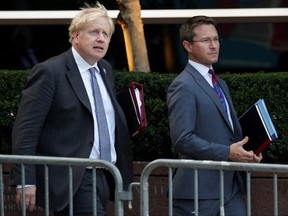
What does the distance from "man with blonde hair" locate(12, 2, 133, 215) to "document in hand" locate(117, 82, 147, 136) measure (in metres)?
0.17

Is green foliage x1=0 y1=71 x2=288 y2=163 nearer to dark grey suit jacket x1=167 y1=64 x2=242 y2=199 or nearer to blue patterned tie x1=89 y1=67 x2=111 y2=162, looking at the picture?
dark grey suit jacket x1=167 y1=64 x2=242 y2=199

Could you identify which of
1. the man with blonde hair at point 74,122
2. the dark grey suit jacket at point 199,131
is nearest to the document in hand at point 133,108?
the man with blonde hair at point 74,122

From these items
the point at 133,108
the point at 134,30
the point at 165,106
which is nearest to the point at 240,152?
the point at 133,108

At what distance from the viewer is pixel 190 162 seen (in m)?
6.16

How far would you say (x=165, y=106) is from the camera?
882 cm

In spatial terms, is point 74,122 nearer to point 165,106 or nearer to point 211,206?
point 211,206

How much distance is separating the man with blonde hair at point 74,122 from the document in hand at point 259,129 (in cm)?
82

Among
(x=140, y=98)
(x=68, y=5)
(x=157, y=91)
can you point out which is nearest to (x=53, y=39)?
(x=68, y=5)

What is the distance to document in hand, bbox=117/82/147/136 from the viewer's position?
693 cm

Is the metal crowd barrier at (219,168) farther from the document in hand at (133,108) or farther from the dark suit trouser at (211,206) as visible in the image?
the document in hand at (133,108)

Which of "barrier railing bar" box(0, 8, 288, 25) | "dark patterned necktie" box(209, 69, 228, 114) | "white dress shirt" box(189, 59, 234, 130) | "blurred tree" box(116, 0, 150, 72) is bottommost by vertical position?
"dark patterned necktie" box(209, 69, 228, 114)

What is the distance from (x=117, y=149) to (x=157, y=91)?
2.23 metres

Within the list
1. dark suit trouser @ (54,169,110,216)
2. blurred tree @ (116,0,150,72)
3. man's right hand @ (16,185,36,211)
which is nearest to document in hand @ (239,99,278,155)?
dark suit trouser @ (54,169,110,216)

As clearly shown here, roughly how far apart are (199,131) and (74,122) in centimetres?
81
